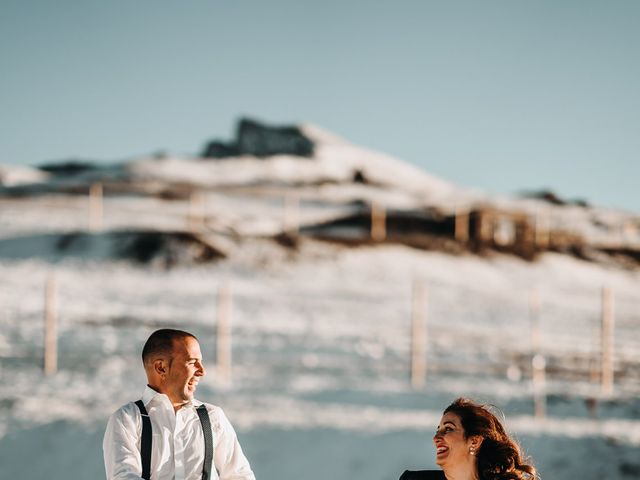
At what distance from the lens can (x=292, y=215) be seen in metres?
33.6

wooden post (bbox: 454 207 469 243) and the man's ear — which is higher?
wooden post (bbox: 454 207 469 243)

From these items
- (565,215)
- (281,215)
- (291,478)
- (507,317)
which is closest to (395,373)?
(291,478)

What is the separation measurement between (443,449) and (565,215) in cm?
4277

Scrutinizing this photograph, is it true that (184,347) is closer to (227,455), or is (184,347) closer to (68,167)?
(227,455)

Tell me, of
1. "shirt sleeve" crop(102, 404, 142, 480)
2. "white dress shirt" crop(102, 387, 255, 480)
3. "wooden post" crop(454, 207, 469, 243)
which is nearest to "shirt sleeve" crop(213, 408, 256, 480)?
"white dress shirt" crop(102, 387, 255, 480)

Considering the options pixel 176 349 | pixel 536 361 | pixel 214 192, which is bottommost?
pixel 536 361

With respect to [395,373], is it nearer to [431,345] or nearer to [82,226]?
[431,345]

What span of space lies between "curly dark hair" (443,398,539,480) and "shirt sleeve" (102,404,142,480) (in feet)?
2.88

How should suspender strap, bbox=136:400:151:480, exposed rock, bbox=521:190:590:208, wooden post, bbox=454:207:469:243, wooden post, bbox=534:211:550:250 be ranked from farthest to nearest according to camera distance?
exposed rock, bbox=521:190:590:208 → wooden post, bbox=454:207:469:243 → wooden post, bbox=534:211:550:250 → suspender strap, bbox=136:400:151:480

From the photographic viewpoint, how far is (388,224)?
34938 millimetres

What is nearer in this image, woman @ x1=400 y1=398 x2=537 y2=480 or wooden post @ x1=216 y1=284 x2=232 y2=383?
woman @ x1=400 y1=398 x2=537 y2=480

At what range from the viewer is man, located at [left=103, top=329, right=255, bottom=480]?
8.13 feet

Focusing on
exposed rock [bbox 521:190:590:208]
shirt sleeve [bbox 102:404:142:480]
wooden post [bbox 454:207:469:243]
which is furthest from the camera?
exposed rock [bbox 521:190:590:208]

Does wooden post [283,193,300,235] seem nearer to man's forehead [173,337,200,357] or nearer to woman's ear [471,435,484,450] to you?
man's forehead [173,337,200,357]
